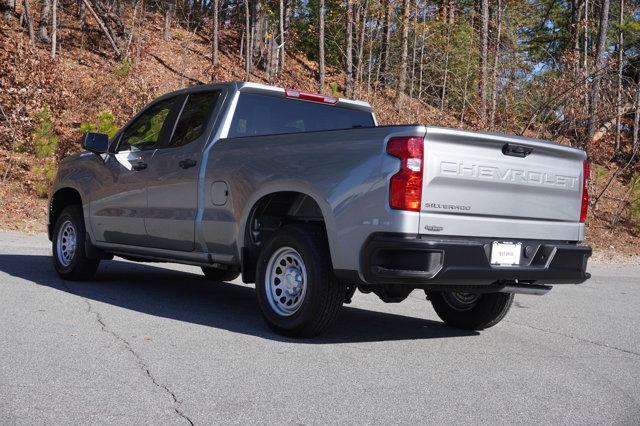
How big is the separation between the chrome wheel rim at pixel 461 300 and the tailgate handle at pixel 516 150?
1660 mm

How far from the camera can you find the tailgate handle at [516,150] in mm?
5874

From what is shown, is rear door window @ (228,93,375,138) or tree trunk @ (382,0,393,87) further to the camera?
tree trunk @ (382,0,393,87)

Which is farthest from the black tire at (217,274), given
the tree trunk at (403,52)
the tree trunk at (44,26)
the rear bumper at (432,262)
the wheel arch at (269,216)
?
the tree trunk at (44,26)

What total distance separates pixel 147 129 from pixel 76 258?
171 centimetres

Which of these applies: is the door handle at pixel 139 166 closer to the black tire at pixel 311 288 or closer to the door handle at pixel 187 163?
the door handle at pixel 187 163

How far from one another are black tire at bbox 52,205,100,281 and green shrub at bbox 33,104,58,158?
9924 millimetres

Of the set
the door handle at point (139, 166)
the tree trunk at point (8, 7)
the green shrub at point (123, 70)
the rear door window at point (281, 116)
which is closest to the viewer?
the rear door window at point (281, 116)

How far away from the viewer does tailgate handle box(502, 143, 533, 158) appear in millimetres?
5874

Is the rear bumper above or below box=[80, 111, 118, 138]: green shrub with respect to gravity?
below

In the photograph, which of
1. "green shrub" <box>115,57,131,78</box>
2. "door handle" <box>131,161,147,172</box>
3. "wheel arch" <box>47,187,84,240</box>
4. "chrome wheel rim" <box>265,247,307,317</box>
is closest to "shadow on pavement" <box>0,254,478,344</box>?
"chrome wheel rim" <box>265,247,307,317</box>

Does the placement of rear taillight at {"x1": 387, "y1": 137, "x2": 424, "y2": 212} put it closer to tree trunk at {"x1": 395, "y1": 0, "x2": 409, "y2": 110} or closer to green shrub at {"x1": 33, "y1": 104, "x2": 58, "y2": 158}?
green shrub at {"x1": 33, "y1": 104, "x2": 58, "y2": 158}

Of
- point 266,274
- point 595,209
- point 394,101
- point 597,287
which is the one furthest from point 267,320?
point 394,101

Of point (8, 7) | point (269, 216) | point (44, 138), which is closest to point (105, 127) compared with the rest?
point (44, 138)

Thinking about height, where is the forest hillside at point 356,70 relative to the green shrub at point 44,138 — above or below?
above
